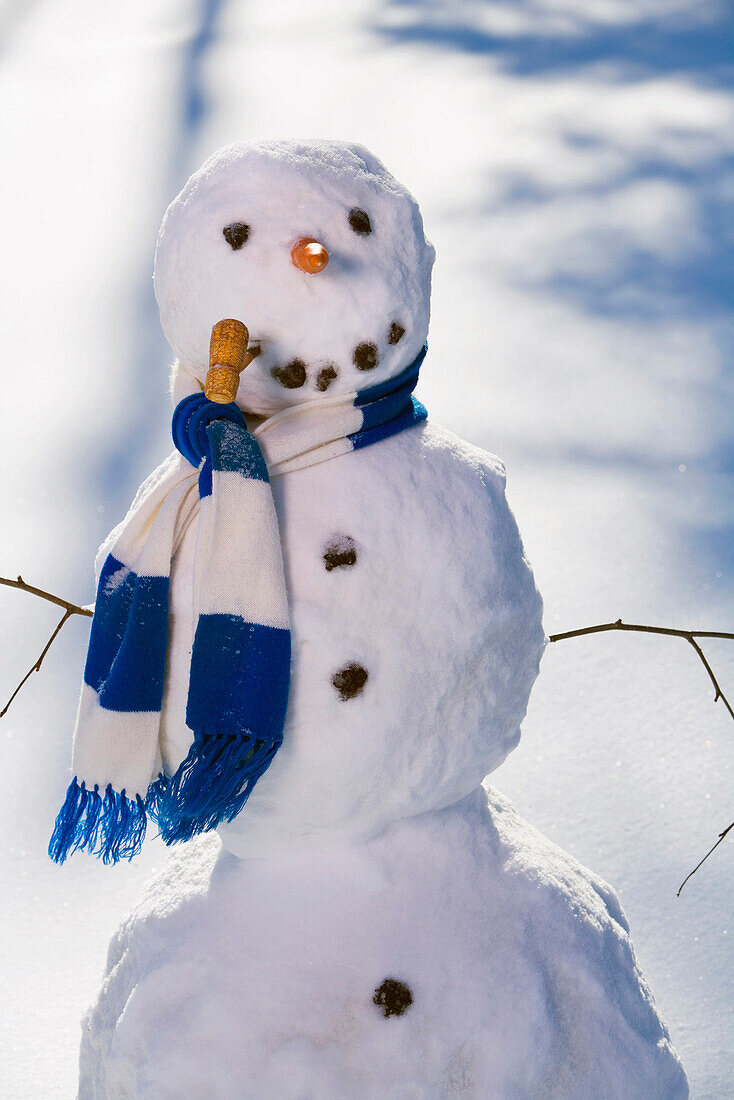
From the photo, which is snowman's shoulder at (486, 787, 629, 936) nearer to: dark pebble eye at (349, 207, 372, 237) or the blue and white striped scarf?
the blue and white striped scarf

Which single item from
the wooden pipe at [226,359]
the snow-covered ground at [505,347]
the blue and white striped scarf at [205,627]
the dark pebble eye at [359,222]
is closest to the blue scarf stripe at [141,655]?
the blue and white striped scarf at [205,627]

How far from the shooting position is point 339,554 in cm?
63

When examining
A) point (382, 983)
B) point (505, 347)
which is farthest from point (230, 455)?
point (505, 347)

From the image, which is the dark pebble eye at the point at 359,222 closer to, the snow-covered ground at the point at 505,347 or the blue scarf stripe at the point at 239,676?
the blue scarf stripe at the point at 239,676

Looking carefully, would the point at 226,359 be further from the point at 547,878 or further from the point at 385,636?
Result: the point at 547,878

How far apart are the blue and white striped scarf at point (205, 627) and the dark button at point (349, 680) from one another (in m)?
0.03

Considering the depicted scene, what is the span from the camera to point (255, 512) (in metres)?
0.61

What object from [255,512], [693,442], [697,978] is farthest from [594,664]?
[255,512]

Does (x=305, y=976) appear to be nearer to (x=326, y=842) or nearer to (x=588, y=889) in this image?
(x=326, y=842)

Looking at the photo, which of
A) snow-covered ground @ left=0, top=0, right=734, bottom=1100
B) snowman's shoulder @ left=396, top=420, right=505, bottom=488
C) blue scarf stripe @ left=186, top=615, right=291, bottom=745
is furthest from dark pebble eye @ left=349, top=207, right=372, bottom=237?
snow-covered ground @ left=0, top=0, right=734, bottom=1100

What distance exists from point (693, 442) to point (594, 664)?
566mm

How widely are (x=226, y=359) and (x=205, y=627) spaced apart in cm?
13

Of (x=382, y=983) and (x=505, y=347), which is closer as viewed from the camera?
(x=382, y=983)

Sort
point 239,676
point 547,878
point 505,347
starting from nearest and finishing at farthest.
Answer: point 239,676, point 547,878, point 505,347
